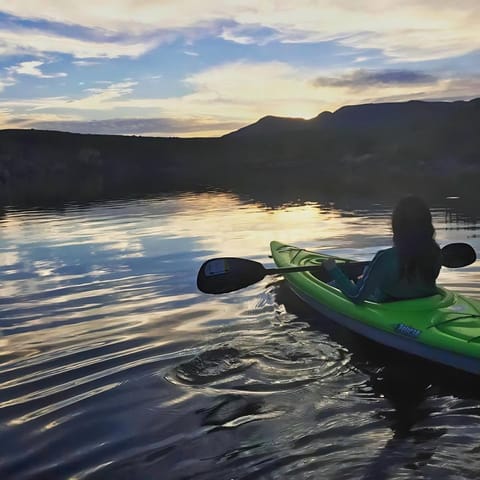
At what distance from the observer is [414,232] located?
6410mm

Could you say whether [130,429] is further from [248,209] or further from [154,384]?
[248,209]

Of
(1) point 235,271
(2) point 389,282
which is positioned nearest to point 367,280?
(2) point 389,282

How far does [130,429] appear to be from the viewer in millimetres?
5387

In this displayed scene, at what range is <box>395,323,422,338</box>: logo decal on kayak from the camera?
6380 millimetres

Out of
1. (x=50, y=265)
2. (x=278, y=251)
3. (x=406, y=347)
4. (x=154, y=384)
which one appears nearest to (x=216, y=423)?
(x=154, y=384)

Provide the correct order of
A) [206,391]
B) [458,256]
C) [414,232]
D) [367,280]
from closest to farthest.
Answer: [206,391] → [414,232] → [367,280] → [458,256]

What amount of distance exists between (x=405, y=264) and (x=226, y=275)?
2636 mm

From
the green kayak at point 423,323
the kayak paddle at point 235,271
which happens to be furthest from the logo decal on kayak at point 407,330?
the kayak paddle at point 235,271

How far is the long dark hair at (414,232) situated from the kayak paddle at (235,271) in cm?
198

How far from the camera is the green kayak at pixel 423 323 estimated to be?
19.5 feet

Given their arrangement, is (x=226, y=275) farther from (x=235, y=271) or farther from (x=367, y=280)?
A: (x=367, y=280)

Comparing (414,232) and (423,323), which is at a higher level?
(414,232)

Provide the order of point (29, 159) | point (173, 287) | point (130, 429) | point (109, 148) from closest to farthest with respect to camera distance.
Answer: point (130, 429) < point (173, 287) < point (29, 159) < point (109, 148)

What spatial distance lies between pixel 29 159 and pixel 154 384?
409 feet
